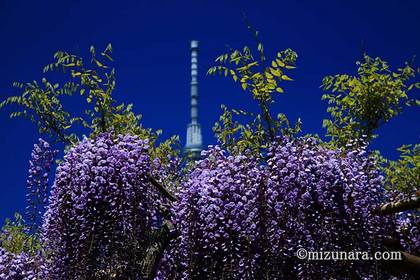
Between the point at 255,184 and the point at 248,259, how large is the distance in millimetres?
692

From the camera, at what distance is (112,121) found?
7117 mm

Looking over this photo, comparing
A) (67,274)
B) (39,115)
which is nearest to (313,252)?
(67,274)

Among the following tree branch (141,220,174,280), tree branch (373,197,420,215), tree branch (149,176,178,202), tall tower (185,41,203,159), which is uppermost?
tall tower (185,41,203,159)

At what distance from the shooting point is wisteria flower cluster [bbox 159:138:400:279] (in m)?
4.80

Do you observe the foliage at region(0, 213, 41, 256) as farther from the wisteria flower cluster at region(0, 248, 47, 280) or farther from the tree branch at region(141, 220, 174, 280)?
the tree branch at region(141, 220, 174, 280)

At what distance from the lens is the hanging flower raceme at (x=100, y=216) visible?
203 inches

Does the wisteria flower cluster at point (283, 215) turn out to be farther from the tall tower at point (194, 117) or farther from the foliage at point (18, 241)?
the tall tower at point (194, 117)

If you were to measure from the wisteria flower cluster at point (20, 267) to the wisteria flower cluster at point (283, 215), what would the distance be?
2.45 meters

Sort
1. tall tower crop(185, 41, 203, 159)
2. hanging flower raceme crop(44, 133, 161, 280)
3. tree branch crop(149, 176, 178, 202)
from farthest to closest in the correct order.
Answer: tall tower crop(185, 41, 203, 159), tree branch crop(149, 176, 178, 202), hanging flower raceme crop(44, 133, 161, 280)

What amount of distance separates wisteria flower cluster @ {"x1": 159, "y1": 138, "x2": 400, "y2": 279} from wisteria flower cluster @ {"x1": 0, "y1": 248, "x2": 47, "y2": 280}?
2.45 meters

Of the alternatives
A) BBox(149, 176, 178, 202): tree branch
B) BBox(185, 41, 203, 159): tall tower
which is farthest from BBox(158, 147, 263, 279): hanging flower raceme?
BBox(185, 41, 203, 159): tall tower

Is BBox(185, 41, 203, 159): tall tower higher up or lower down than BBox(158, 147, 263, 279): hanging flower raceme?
higher up

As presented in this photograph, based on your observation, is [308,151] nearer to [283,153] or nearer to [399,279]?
[283,153]

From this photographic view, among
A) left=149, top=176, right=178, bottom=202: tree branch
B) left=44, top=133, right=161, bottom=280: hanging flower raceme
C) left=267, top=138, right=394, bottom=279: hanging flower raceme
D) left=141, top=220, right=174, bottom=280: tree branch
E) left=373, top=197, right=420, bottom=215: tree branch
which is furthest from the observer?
left=149, top=176, right=178, bottom=202: tree branch
